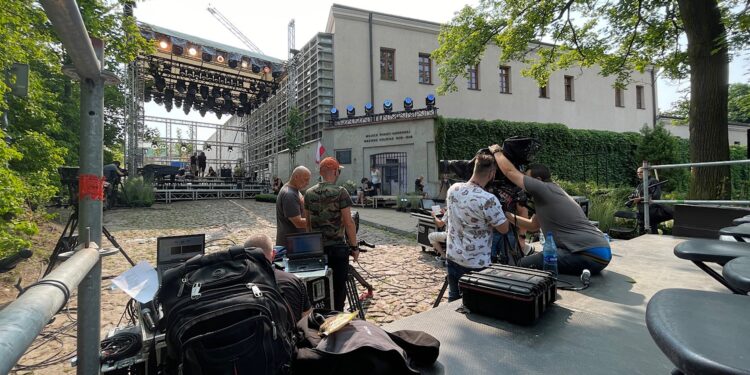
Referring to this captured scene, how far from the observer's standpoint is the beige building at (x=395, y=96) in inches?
763

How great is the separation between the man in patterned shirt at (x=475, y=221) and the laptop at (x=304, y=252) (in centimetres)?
138

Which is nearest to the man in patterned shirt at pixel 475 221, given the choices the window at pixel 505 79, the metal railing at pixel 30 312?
the metal railing at pixel 30 312

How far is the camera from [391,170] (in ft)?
64.6

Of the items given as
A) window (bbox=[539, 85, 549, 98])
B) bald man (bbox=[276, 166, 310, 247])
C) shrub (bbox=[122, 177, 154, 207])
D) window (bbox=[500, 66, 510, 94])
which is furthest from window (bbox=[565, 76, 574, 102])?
shrub (bbox=[122, 177, 154, 207])

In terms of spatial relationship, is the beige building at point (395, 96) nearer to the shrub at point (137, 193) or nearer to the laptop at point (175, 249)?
the shrub at point (137, 193)

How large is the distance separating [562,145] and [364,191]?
45.2 ft

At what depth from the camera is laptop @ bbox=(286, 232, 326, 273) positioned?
3.39m

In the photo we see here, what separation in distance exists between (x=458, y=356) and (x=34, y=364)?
387 centimetres

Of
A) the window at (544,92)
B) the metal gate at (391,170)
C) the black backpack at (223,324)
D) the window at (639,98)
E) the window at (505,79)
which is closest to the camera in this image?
the black backpack at (223,324)

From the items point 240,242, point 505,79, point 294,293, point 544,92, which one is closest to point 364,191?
point 240,242

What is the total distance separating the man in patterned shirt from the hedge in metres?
14.7

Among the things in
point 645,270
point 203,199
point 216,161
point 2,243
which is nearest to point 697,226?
point 645,270

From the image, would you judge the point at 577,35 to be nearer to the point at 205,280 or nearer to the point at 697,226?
the point at 697,226

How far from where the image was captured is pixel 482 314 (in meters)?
2.55
